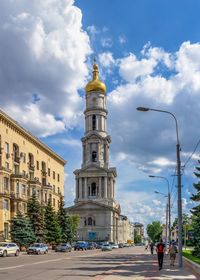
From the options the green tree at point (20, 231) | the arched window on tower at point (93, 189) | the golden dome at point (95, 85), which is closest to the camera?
the green tree at point (20, 231)

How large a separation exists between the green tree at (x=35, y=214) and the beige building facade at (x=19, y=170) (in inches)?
76.1

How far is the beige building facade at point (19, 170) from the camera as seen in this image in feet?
230

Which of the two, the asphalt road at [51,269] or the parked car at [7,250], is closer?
the asphalt road at [51,269]

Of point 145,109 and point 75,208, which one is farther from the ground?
point 145,109

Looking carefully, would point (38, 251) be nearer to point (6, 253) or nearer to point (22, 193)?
point (6, 253)

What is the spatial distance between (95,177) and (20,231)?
258ft

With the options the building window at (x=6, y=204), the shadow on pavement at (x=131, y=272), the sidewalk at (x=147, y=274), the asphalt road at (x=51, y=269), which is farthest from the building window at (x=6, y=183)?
the sidewalk at (x=147, y=274)

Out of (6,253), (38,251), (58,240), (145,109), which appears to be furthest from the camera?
(58,240)

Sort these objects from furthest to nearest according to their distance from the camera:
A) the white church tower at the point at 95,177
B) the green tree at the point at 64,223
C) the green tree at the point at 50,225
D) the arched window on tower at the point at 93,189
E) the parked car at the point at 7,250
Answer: the arched window on tower at the point at 93,189
the white church tower at the point at 95,177
the green tree at the point at 64,223
the green tree at the point at 50,225
the parked car at the point at 7,250

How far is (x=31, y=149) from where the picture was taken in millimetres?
86500

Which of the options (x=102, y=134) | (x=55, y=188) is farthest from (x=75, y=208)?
(x=55, y=188)

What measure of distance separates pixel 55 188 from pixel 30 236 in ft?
117

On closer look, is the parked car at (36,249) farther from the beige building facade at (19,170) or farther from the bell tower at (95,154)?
the bell tower at (95,154)

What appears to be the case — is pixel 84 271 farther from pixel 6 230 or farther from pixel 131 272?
pixel 6 230
